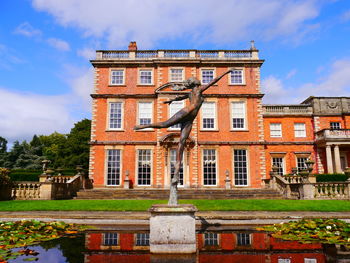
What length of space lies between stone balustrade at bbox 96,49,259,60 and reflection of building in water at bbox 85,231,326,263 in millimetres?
19678

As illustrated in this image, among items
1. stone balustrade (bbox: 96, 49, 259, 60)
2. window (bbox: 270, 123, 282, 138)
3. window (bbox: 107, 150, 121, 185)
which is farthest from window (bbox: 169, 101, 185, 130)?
window (bbox: 270, 123, 282, 138)

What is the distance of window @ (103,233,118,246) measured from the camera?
5473 millimetres

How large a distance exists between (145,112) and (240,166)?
9053 mm

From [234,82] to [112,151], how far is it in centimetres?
1192

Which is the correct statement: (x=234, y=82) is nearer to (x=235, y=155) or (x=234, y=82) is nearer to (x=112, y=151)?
(x=235, y=155)

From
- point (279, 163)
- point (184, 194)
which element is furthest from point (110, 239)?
point (279, 163)

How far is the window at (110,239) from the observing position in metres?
5.47

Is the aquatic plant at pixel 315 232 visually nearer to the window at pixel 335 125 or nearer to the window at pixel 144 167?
the window at pixel 144 167

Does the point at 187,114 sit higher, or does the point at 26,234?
the point at 187,114

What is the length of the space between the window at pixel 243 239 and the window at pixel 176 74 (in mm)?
18470

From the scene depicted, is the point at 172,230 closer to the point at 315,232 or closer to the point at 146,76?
the point at 315,232

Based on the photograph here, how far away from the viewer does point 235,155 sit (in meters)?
22.3

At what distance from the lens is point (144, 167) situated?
22.1 metres

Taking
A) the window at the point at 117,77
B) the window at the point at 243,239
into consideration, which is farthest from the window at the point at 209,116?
the window at the point at 243,239
